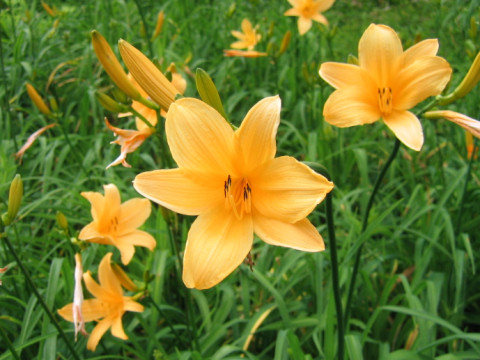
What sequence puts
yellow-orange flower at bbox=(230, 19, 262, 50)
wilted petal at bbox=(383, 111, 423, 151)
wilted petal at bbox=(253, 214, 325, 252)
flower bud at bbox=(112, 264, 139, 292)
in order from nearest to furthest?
wilted petal at bbox=(253, 214, 325, 252)
wilted petal at bbox=(383, 111, 423, 151)
flower bud at bbox=(112, 264, 139, 292)
yellow-orange flower at bbox=(230, 19, 262, 50)

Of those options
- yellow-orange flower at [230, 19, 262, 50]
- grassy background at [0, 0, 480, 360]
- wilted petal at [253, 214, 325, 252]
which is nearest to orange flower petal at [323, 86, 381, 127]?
grassy background at [0, 0, 480, 360]

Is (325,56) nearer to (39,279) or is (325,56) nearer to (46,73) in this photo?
(46,73)

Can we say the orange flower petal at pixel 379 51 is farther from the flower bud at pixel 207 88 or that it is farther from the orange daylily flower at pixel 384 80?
the flower bud at pixel 207 88

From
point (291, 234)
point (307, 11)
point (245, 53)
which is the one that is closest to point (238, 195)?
point (291, 234)

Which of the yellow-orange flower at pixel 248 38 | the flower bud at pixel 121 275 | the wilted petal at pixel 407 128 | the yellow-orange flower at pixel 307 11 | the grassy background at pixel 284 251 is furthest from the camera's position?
the yellow-orange flower at pixel 248 38

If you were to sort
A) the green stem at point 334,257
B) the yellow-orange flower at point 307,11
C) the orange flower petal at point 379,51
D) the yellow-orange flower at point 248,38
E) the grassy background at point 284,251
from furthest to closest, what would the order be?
the yellow-orange flower at point 248,38 → the yellow-orange flower at point 307,11 → the grassy background at point 284,251 → the orange flower petal at point 379,51 → the green stem at point 334,257

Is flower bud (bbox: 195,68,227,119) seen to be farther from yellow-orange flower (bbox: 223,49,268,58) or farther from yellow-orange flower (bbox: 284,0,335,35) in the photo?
yellow-orange flower (bbox: 284,0,335,35)

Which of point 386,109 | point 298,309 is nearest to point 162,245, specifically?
point 298,309

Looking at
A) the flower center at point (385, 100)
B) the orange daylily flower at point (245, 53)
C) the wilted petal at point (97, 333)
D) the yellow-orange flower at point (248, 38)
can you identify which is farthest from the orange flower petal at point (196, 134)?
the yellow-orange flower at point (248, 38)
